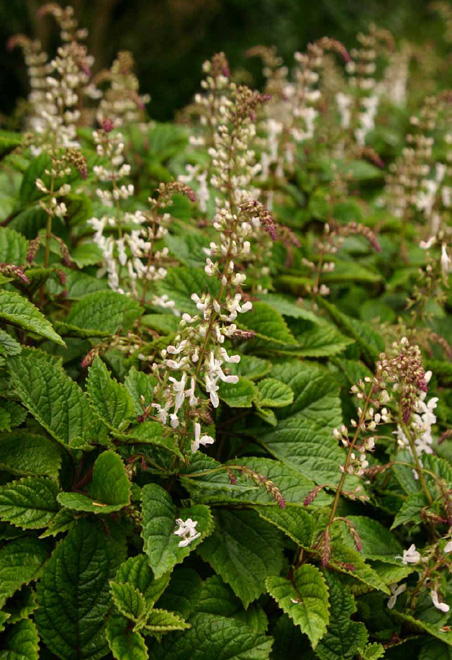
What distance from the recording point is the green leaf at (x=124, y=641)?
169 cm

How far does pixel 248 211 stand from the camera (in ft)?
5.79

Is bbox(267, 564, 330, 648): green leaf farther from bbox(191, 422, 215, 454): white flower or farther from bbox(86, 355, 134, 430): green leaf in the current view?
bbox(86, 355, 134, 430): green leaf

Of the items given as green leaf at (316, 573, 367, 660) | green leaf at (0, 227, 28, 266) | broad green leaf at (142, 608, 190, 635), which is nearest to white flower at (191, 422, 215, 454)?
broad green leaf at (142, 608, 190, 635)

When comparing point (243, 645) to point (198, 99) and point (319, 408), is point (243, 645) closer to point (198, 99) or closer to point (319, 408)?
point (319, 408)

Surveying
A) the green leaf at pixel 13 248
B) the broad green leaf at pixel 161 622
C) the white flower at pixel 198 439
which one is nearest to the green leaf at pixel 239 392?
the white flower at pixel 198 439

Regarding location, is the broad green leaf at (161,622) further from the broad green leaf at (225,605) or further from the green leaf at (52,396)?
the green leaf at (52,396)

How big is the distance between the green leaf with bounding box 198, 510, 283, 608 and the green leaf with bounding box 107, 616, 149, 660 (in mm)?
305

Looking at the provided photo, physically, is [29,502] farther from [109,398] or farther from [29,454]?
[109,398]

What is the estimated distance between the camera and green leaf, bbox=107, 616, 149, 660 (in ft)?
5.55

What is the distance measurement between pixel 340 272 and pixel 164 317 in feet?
4.03

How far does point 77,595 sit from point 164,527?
28cm

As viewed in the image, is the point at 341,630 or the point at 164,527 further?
the point at 341,630

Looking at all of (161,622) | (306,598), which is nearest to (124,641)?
(161,622)

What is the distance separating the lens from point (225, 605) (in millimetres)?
1982
